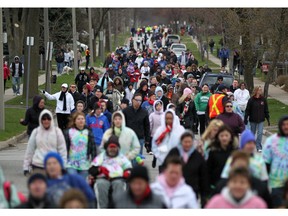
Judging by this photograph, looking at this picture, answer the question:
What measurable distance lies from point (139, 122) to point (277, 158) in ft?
21.2

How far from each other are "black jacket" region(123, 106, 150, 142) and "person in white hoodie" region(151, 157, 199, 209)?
905 centimetres

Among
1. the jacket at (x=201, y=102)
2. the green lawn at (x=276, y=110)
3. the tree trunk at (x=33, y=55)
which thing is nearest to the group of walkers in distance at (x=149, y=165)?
the jacket at (x=201, y=102)

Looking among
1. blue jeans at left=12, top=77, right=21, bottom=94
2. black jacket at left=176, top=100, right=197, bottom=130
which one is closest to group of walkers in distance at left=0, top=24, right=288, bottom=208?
black jacket at left=176, top=100, right=197, bottom=130

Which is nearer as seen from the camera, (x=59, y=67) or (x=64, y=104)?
(x=64, y=104)

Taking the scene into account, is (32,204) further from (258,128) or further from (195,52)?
(195,52)

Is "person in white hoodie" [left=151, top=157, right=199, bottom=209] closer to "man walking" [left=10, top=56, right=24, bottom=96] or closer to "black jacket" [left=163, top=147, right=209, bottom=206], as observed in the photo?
"black jacket" [left=163, top=147, right=209, bottom=206]

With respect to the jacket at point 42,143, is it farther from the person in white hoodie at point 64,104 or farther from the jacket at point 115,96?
the jacket at point 115,96

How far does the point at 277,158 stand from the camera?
44.8 feet

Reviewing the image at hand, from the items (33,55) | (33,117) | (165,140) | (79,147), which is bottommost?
(79,147)

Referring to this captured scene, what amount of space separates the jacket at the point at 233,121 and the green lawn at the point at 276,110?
13.3 meters

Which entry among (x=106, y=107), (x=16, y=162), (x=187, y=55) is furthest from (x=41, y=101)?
(x=187, y=55)

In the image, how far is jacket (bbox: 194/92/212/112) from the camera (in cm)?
2508

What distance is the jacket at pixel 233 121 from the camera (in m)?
18.9

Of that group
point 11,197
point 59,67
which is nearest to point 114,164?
point 11,197
